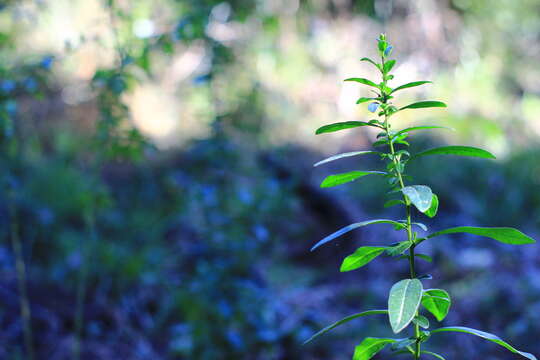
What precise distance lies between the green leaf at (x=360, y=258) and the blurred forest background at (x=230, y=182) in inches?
48.3

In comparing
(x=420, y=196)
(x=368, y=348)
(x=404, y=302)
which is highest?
(x=420, y=196)

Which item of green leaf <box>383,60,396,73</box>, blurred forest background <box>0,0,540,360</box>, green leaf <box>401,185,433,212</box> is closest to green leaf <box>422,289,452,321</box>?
green leaf <box>401,185,433,212</box>

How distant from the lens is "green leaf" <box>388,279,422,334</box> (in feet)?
1.85

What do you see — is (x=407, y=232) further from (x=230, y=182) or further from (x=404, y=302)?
(x=230, y=182)

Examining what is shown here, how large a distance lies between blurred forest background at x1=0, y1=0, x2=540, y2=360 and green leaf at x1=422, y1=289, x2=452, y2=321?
→ 1293 mm

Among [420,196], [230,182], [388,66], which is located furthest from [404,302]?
[230,182]

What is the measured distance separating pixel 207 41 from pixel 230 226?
808mm

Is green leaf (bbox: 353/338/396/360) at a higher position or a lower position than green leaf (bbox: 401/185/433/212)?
lower

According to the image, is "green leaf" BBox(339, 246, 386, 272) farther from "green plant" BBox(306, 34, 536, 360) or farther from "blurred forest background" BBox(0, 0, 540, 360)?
"blurred forest background" BBox(0, 0, 540, 360)

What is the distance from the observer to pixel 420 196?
0.61 meters

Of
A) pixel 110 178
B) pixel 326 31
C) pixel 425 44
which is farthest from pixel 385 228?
pixel 326 31

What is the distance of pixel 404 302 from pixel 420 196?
12cm

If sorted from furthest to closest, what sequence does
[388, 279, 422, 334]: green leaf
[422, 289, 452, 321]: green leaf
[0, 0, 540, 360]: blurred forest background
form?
[0, 0, 540, 360]: blurred forest background < [422, 289, 452, 321]: green leaf < [388, 279, 422, 334]: green leaf

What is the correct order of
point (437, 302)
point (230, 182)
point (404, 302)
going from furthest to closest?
point (230, 182), point (437, 302), point (404, 302)
